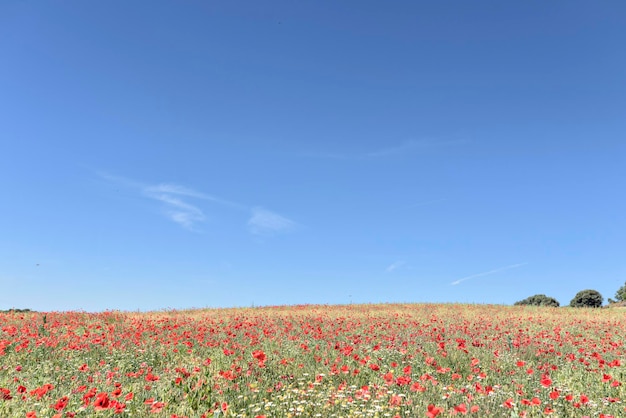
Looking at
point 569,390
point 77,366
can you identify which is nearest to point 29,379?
point 77,366

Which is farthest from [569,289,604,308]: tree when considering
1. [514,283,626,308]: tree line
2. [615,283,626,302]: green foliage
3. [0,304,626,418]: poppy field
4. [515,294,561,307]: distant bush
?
[0,304,626,418]: poppy field

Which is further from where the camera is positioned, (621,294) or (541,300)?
(621,294)

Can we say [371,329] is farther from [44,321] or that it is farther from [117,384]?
[44,321]

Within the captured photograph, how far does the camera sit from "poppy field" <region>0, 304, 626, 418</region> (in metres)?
6.48

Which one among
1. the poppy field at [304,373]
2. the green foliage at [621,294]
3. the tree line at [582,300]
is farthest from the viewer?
the green foliage at [621,294]

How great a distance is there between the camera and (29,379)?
8.62 metres

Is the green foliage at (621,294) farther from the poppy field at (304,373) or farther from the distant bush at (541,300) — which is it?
the poppy field at (304,373)

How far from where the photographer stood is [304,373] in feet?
27.6

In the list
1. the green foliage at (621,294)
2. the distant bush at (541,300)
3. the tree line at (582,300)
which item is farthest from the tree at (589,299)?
the green foliage at (621,294)

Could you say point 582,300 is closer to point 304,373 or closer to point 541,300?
point 541,300

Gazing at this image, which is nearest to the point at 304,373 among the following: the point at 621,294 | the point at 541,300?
the point at 541,300

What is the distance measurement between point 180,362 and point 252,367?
1984mm

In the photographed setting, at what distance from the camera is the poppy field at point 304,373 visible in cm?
648

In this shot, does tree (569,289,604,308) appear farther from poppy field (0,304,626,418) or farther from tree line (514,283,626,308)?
poppy field (0,304,626,418)
